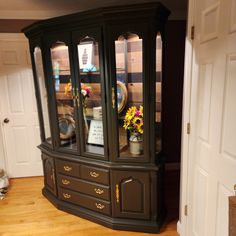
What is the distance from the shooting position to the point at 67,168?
2.48m

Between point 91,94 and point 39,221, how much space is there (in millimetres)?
1522

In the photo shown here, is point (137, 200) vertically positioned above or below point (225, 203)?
below

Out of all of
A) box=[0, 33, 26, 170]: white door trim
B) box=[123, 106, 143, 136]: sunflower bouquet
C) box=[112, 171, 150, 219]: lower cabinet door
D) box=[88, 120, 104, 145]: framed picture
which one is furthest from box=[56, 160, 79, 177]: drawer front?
box=[0, 33, 26, 170]: white door trim

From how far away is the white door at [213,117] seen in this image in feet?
4.25

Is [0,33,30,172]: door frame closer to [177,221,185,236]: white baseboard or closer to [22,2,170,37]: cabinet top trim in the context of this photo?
[22,2,170,37]: cabinet top trim

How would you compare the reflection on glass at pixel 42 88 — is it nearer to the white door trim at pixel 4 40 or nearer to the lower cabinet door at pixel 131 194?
the white door trim at pixel 4 40

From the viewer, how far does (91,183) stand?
235 cm

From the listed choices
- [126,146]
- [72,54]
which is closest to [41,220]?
[126,146]

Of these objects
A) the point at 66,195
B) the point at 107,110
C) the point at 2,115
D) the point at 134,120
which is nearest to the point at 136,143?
the point at 134,120

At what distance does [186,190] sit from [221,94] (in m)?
1.00

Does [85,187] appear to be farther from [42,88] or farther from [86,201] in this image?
[42,88]

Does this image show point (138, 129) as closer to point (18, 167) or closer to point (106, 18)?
point (106, 18)

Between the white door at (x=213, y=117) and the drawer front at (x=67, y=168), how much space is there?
1.21 meters

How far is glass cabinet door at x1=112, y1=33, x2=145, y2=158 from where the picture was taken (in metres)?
2.02
